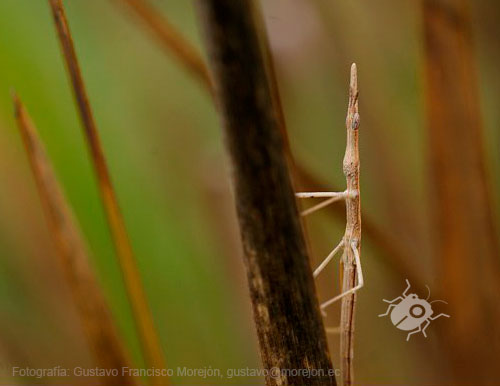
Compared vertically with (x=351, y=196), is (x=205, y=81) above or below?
above

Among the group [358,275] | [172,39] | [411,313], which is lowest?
[411,313]

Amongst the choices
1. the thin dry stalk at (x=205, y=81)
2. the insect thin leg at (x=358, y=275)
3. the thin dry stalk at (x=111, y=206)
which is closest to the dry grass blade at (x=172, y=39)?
the thin dry stalk at (x=205, y=81)

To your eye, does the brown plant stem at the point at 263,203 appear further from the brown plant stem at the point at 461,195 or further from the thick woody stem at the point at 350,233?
the brown plant stem at the point at 461,195

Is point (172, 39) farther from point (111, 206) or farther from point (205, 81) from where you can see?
point (111, 206)

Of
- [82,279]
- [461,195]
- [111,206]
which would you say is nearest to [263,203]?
[111,206]

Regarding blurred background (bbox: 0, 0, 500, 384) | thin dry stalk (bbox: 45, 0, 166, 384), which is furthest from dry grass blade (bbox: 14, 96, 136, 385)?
blurred background (bbox: 0, 0, 500, 384)

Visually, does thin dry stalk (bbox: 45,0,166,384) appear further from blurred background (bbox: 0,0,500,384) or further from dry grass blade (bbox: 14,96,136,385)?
blurred background (bbox: 0,0,500,384)

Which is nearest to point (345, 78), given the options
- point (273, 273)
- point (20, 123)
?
point (20, 123)
